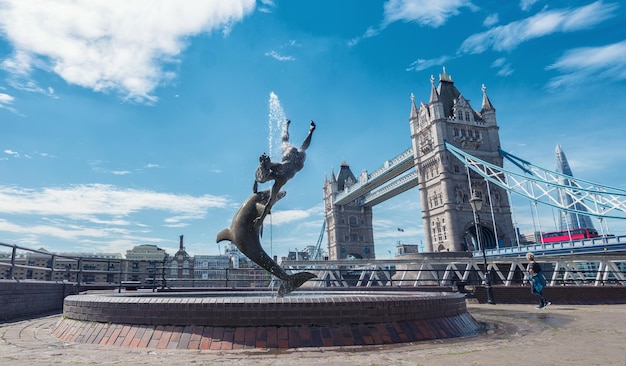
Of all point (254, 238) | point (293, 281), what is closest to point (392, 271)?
point (293, 281)

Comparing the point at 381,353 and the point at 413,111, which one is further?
the point at 413,111

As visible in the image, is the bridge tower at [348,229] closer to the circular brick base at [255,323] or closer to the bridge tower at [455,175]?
the bridge tower at [455,175]

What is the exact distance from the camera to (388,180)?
246 ft

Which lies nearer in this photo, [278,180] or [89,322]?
[89,322]

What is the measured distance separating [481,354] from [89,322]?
17.0 feet

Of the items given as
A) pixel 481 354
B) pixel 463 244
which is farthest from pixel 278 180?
pixel 463 244

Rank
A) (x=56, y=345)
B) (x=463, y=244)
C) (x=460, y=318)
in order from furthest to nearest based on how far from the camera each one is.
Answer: (x=463, y=244)
(x=460, y=318)
(x=56, y=345)

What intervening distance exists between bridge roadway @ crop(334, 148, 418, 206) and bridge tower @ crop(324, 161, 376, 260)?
5639 millimetres

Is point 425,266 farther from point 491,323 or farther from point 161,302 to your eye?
→ point 161,302

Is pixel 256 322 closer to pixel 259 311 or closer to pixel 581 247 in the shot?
pixel 259 311

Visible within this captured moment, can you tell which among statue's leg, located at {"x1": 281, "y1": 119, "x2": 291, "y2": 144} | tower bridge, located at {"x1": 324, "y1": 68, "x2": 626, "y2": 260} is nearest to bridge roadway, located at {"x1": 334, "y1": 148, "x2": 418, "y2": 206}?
tower bridge, located at {"x1": 324, "y1": 68, "x2": 626, "y2": 260}

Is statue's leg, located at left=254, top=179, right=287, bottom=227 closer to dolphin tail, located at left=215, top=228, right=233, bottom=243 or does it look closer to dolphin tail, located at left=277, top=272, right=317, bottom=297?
dolphin tail, located at left=215, top=228, right=233, bottom=243

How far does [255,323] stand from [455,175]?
179 ft

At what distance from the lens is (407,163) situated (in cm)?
6638
